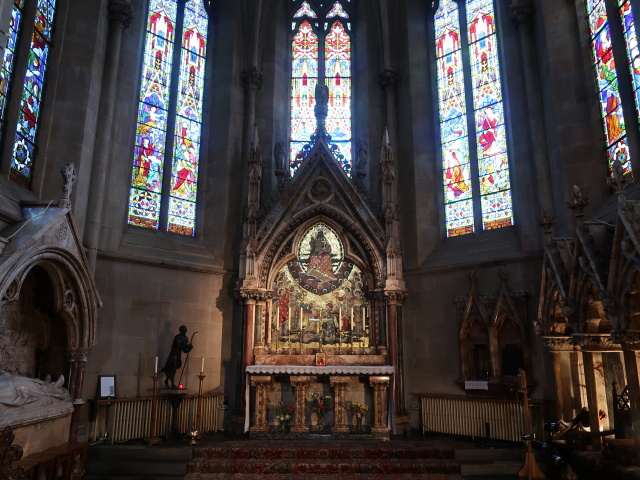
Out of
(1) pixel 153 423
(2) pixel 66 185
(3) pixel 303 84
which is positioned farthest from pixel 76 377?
(3) pixel 303 84

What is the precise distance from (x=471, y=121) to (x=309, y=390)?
8.67m

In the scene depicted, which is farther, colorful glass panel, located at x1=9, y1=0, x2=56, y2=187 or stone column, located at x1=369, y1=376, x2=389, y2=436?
stone column, located at x1=369, y1=376, x2=389, y2=436

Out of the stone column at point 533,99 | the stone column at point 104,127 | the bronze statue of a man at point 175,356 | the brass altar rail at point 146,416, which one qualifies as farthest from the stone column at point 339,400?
the stone column at point 533,99

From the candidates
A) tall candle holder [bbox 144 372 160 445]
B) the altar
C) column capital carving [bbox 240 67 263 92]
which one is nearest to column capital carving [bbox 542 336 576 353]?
the altar

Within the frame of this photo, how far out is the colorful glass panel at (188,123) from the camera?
559 inches

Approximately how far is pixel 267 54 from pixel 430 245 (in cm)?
804

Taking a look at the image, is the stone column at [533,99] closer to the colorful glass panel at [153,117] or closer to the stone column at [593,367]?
the stone column at [593,367]

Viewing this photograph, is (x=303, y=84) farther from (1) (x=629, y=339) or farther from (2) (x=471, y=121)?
(1) (x=629, y=339)

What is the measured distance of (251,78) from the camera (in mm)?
15555

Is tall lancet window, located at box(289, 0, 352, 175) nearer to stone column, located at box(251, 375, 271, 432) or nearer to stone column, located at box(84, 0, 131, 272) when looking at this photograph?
stone column, located at box(84, 0, 131, 272)

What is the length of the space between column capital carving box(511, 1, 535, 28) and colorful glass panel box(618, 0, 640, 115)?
2.62 meters

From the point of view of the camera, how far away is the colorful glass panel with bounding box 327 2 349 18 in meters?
17.6

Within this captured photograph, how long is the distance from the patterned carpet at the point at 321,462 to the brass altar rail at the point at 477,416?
166cm

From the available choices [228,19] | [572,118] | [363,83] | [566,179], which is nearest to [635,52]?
[572,118]
